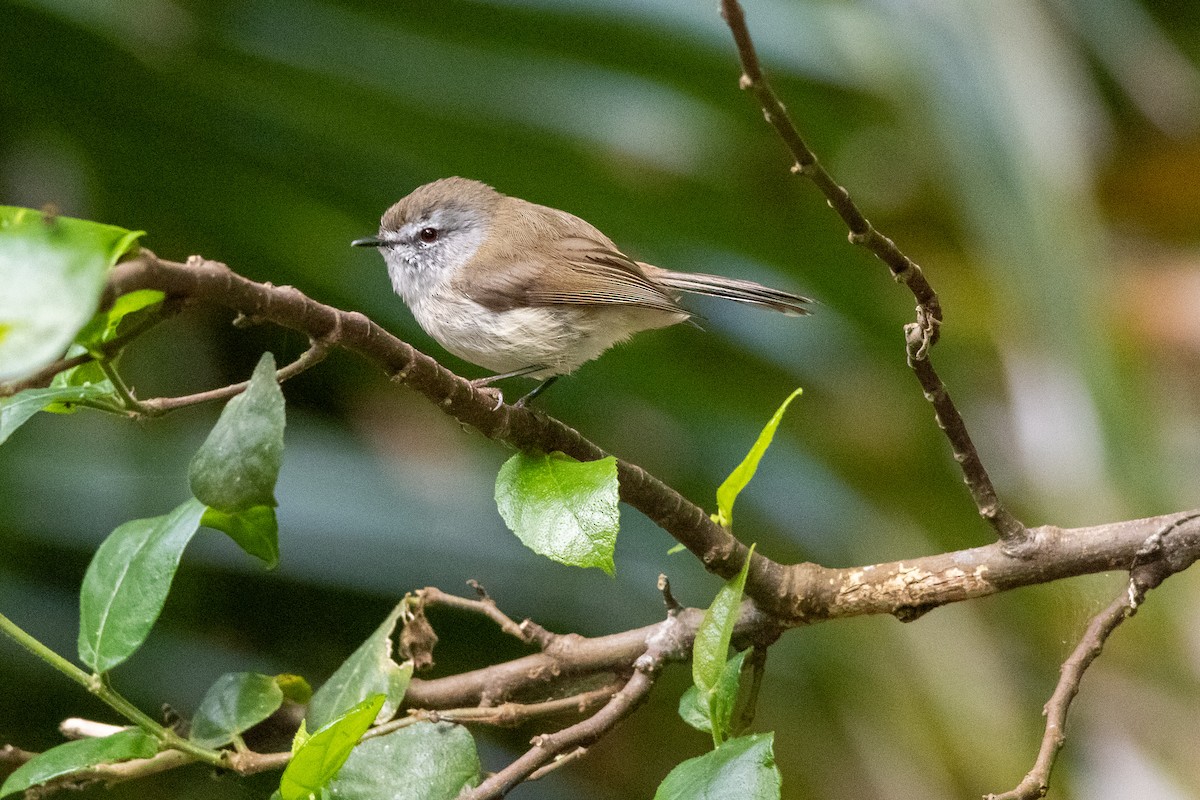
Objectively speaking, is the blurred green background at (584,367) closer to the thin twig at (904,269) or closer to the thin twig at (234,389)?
the thin twig at (904,269)

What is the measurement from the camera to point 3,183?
8.02 feet

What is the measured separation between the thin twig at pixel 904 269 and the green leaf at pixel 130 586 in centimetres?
56

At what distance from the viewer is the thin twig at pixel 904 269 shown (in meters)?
0.72

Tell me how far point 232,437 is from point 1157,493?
133 cm

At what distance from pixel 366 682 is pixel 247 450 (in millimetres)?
354

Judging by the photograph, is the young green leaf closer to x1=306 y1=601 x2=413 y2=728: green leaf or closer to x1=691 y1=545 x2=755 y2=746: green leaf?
x1=691 y1=545 x2=755 y2=746: green leaf

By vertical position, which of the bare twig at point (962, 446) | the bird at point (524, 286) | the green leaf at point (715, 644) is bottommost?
the green leaf at point (715, 644)

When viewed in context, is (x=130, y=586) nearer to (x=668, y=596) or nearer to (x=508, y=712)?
(x=508, y=712)

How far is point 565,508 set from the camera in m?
0.90

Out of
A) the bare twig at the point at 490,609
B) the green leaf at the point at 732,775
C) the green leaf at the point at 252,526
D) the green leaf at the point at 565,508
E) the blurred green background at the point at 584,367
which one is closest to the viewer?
the green leaf at the point at 732,775

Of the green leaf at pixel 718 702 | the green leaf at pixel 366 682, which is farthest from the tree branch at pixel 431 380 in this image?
the green leaf at pixel 366 682

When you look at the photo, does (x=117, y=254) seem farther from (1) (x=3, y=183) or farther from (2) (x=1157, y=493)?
(1) (x=3, y=183)

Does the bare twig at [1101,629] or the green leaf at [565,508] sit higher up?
the bare twig at [1101,629]

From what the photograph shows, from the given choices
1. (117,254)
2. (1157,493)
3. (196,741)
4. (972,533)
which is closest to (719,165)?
(972,533)
